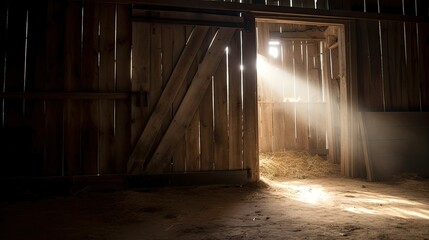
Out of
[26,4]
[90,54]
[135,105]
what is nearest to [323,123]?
[135,105]

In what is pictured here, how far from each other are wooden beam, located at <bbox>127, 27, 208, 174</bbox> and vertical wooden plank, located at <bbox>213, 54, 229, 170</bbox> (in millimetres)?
450

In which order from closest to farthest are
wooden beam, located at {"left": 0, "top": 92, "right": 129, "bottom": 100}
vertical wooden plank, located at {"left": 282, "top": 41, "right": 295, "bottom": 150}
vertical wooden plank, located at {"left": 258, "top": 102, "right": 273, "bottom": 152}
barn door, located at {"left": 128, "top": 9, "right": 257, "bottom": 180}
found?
wooden beam, located at {"left": 0, "top": 92, "right": 129, "bottom": 100}
barn door, located at {"left": 128, "top": 9, "right": 257, "bottom": 180}
vertical wooden plank, located at {"left": 258, "top": 102, "right": 273, "bottom": 152}
vertical wooden plank, located at {"left": 282, "top": 41, "right": 295, "bottom": 150}

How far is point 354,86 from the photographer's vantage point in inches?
191

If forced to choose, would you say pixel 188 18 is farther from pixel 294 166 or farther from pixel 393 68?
pixel 294 166

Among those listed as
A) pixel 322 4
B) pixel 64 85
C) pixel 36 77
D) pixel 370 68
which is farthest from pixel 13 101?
pixel 370 68

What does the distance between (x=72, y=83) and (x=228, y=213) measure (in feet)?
8.74

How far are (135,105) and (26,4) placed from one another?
191 centimetres

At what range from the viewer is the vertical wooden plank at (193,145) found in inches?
165

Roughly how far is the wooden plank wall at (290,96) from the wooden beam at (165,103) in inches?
145

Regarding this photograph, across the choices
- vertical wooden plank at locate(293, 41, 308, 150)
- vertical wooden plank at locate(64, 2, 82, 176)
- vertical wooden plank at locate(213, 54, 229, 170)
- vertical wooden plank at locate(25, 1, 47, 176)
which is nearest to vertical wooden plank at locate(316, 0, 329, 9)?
vertical wooden plank at locate(213, 54, 229, 170)

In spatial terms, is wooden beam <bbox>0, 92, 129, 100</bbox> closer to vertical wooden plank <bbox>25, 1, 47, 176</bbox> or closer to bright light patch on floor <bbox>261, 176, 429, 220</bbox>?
vertical wooden plank <bbox>25, 1, 47, 176</bbox>

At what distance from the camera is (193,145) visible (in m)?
4.21

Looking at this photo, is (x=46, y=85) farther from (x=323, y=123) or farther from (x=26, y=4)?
(x=323, y=123)

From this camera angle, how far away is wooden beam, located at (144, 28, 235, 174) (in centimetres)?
410
